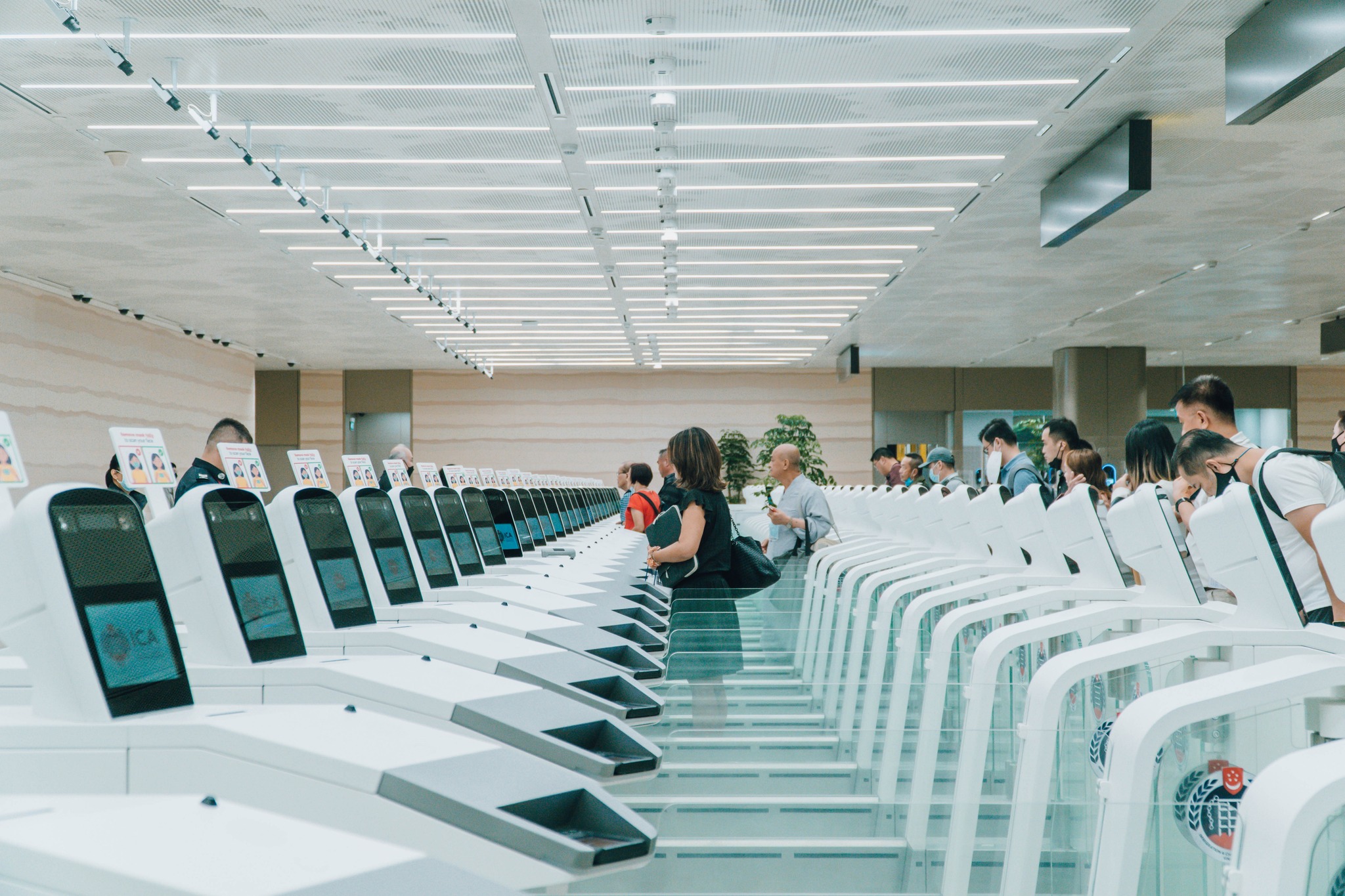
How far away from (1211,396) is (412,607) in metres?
2.75

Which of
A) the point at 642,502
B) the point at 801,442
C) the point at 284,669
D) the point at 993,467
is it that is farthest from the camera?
the point at 801,442

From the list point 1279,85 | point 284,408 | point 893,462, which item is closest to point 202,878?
point 1279,85

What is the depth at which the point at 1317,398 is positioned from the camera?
2130cm

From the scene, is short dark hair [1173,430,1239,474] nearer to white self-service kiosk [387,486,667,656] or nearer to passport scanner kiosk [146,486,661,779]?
white self-service kiosk [387,486,667,656]

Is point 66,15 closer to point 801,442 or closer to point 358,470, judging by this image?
point 358,470

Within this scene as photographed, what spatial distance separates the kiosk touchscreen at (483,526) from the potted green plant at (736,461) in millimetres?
15229

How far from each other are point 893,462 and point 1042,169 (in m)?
5.83

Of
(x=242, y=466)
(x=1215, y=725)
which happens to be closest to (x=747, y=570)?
(x=242, y=466)

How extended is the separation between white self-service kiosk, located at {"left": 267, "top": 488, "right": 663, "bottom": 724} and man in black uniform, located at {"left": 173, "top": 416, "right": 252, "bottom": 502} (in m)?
2.06

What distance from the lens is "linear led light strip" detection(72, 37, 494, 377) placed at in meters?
6.17

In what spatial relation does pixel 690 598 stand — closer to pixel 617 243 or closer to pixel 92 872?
pixel 92 872

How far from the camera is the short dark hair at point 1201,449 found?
3.40 m

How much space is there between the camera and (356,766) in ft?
5.64

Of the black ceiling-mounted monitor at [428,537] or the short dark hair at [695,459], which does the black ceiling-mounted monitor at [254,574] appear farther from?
the short dark hair at [695,459]
